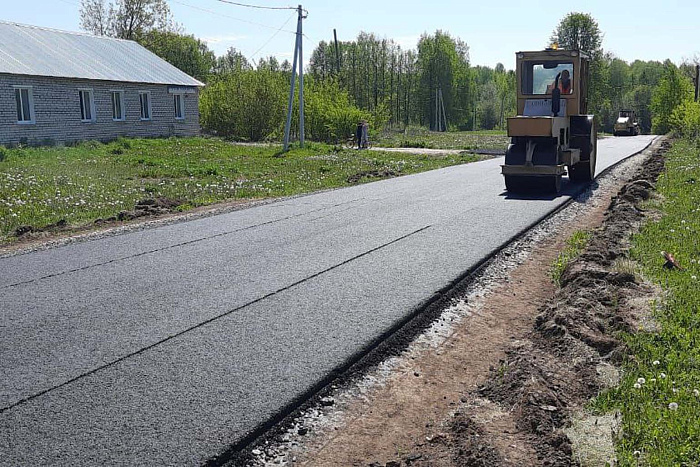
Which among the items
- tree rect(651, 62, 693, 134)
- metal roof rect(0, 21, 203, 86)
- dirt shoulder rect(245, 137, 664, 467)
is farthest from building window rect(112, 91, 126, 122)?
tree rect(651, 62, 693, 134)

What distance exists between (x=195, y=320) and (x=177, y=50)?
71476 millimetres

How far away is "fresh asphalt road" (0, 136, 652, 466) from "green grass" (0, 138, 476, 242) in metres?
3.16

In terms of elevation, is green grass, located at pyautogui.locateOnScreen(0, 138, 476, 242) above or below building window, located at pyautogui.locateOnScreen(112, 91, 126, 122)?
below

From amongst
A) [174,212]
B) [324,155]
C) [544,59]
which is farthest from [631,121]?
[174,212]

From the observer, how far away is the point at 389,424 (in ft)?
14.1

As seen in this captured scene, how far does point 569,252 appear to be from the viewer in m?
9.18

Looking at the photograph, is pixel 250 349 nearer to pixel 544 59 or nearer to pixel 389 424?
pixel 389 424

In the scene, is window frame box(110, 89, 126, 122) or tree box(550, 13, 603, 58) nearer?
window frame box(110, 89, 126, 122)

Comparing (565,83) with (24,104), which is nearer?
(565,83)

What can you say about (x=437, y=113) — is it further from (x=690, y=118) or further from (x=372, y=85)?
(x=690, y=118)

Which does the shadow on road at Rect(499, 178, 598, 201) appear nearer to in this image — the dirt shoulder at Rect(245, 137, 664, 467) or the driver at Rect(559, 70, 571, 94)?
the driver at Rect(559, 70, 571, 94)

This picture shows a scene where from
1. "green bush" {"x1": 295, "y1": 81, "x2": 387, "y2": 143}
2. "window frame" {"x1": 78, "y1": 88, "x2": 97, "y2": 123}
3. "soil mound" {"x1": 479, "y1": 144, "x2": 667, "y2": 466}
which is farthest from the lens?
"green bush" {"x1": 295, "y1": 81, "x2": 387, "y2": 143}

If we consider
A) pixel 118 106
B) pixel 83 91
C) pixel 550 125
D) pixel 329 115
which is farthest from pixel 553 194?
pixel 329 115

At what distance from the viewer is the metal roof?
30.1 metres
